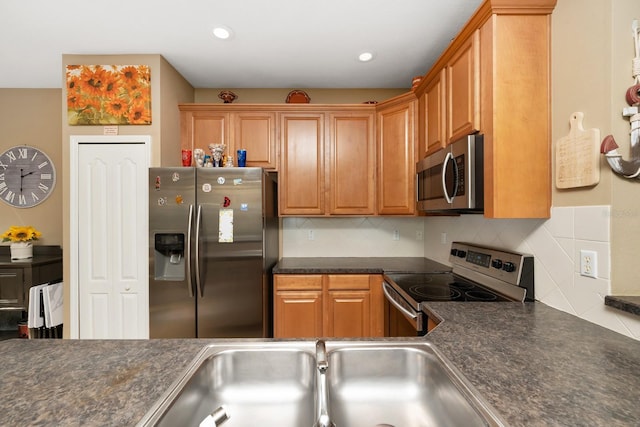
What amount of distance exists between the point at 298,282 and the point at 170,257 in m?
1.04

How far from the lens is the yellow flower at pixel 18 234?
2.83 m

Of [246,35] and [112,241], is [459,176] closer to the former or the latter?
[246,35]

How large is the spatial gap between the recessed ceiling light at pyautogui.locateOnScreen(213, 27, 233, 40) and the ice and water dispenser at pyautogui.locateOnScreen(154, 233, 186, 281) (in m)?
1.51

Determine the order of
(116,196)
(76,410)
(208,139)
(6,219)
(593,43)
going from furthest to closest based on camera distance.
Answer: (6,219) → (208,139) → (116,196) → (593,43) → (76,410)

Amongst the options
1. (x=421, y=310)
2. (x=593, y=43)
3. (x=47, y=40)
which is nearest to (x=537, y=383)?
(x=421, y=310)

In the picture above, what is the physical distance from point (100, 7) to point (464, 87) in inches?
91.7

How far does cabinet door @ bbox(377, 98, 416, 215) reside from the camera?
2.54m

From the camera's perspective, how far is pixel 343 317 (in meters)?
2.44

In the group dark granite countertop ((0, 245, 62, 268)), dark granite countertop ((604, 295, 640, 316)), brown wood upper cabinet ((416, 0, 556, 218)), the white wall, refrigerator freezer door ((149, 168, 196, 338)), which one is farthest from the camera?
the white wall

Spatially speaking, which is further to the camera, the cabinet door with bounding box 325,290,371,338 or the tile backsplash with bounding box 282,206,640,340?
the cabinet door with bounding box 325,290,371,338

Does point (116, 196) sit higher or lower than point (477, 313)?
higher

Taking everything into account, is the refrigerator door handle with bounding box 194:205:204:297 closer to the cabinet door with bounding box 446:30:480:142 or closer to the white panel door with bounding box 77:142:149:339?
the white panel door with bounding box 77:142:149:339

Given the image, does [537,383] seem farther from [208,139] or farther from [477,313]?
[208,139]

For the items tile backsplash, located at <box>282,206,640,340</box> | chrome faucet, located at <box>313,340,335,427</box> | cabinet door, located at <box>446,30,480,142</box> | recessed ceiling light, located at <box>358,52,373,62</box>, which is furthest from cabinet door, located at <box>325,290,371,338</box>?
recessed ceiling light, located at <box>358,52,373,62</box>
